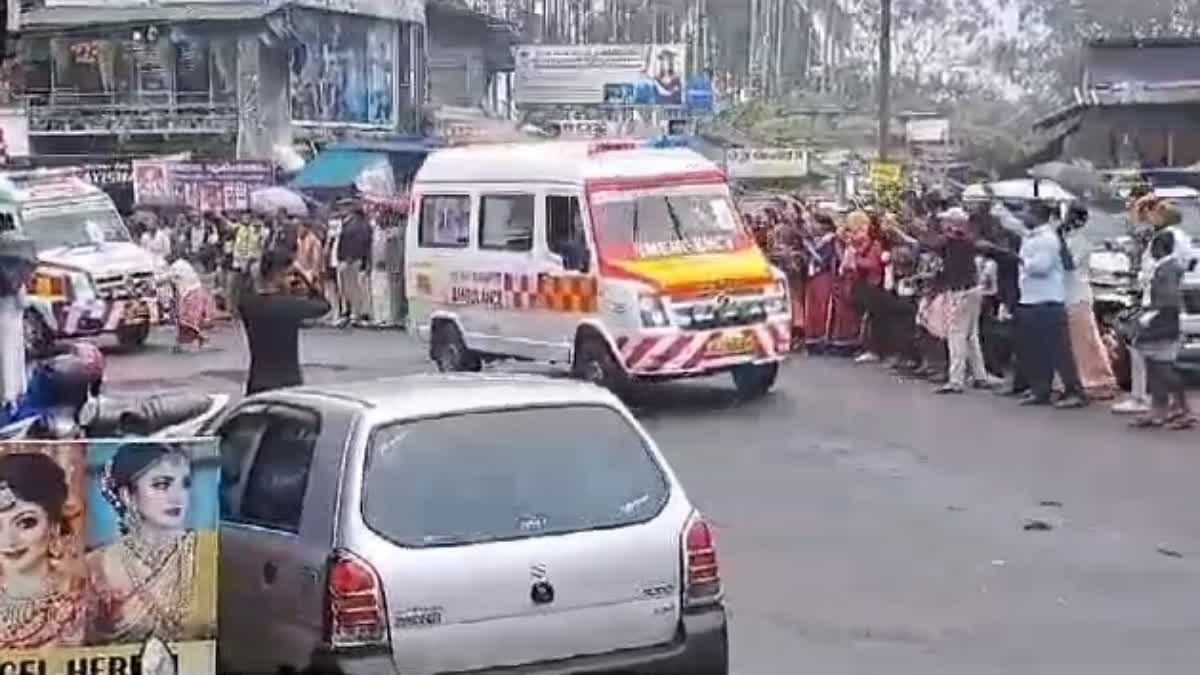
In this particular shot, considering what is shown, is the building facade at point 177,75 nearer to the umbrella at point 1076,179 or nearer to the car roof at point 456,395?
the umbrella at point 1076,179

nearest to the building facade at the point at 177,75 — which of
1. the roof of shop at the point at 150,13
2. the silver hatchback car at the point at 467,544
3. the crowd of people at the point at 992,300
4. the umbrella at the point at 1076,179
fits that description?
the roof of shop at the point at 150,13

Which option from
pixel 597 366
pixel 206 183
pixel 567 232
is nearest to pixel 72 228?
pixel 206 183

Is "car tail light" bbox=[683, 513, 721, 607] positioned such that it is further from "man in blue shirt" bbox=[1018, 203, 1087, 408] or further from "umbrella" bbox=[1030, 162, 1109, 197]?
"umbrella" bbox=[1030, 162, 1109, 197]

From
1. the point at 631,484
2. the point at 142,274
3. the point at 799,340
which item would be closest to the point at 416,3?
the point at 142,274

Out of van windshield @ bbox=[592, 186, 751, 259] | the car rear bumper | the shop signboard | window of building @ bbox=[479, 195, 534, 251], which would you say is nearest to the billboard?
the shop signboard

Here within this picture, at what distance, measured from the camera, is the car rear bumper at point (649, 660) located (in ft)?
24.3

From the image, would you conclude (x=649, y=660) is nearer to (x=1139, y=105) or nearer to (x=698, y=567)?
(x=698, y=567)

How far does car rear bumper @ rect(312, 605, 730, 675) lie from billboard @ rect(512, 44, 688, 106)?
58164 millimetres

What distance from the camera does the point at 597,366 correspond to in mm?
19312

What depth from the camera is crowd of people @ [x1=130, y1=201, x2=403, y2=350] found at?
1178 inches

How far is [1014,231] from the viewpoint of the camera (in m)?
20.6

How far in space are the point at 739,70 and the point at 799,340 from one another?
60.2 meters

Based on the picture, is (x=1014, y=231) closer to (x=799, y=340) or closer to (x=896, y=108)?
(x=799, y=340)

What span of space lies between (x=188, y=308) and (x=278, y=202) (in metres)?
6.46
